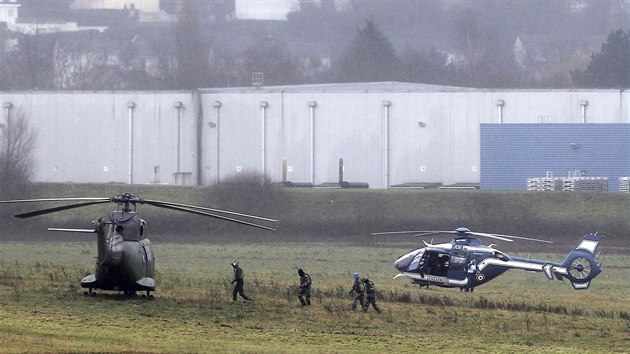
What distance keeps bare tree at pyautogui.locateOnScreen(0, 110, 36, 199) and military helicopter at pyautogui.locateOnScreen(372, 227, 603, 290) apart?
28.8 metres

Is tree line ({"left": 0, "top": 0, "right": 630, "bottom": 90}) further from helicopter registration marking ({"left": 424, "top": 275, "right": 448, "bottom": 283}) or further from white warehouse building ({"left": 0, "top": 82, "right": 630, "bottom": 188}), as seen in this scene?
helicopter registration marking ({"left": 424, "top": 275, "right": 448, "bottom": 283})

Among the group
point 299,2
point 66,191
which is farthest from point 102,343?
point 299,2

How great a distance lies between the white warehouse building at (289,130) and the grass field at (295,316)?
29.3 m

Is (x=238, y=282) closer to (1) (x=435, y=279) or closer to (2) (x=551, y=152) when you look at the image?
(1) (x=435, y=279)

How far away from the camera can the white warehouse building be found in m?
69.2

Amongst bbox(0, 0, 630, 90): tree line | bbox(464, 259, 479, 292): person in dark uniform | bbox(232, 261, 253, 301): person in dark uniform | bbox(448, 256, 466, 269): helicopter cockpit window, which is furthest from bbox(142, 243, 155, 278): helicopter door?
bbox(0, 0, 630, 90): tree line

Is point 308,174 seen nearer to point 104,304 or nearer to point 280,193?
point 280,193

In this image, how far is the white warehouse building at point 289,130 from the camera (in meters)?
69.2

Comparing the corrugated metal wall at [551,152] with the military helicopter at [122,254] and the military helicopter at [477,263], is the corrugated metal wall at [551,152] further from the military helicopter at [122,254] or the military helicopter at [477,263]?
the military helicopter at [122,254]

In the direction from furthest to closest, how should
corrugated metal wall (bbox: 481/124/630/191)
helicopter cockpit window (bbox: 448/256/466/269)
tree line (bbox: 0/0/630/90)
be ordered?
tree line (bbox: 0/0/630/90)
corrugated metal wall (bbox: 481/124/630/191)
helicopter cockpit window (bbox: 448/256/466/269)

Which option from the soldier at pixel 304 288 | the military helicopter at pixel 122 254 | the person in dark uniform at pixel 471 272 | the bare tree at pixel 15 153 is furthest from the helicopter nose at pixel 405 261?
the bare tree at pixel 15 153

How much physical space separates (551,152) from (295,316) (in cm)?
4101

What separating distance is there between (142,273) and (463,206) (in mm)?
30754

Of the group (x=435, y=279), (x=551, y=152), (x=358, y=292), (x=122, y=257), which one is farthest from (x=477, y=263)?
(x=551, y=152)
